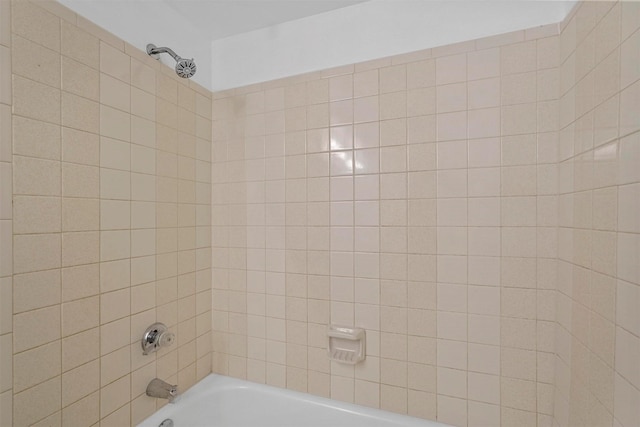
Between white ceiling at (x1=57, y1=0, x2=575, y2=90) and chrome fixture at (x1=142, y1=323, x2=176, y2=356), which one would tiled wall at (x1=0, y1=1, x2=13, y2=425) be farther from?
chrome fixture at (x1=142, y1=323, x2=176, y2=356)

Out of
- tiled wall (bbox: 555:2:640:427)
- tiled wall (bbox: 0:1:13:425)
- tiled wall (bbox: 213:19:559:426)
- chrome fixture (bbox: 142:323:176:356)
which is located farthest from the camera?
Result: chrome fixture (bbox: 142:323:176:356)

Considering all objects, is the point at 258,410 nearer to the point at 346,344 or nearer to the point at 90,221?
the point at 346,344

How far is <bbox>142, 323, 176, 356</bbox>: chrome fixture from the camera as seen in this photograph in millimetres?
1365

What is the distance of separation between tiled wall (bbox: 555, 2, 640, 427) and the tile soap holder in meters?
0.78

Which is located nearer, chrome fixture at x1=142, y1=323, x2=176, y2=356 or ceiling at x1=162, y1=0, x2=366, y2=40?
chrome fixture at x1=142, y1=323, x2=176, y2=356

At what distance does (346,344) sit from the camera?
1514 millimetres

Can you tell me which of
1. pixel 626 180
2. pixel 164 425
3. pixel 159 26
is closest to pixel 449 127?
pixel 626 180

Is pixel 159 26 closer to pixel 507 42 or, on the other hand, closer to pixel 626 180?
pixel 507 42

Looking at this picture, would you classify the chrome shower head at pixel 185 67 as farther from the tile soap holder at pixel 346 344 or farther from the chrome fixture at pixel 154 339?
the tile soap holder at pixel 346 344

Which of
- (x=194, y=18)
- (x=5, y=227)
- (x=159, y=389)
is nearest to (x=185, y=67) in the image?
(x=194, y=18)

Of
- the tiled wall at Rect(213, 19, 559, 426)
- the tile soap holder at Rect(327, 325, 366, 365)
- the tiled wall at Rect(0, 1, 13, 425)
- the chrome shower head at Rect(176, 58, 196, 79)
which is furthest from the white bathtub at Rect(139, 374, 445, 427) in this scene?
the chrome shower head at Rect(176, 58, 196, 79)

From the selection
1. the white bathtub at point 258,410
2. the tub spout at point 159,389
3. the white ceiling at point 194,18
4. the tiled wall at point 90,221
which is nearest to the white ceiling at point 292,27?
the white ceiling at point 194,18

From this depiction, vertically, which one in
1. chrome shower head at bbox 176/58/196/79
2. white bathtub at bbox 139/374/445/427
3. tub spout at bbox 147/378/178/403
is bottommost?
white bathtub at bbox 139/374/445/427

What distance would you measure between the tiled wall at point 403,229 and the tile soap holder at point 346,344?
5 cm
